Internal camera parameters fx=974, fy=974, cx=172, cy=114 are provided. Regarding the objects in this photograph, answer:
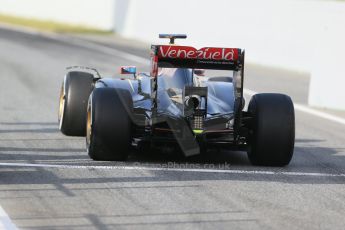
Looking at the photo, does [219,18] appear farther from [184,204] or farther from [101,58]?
[184,204]

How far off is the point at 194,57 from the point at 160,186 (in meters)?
2.12

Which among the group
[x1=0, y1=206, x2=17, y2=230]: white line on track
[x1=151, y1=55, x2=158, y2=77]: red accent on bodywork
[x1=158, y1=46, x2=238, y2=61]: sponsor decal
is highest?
[x1=158, y1=46, x2=238, y2=61]: sponsor decal

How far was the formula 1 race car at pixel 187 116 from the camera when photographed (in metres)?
11.1

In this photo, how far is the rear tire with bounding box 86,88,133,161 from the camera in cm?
1103

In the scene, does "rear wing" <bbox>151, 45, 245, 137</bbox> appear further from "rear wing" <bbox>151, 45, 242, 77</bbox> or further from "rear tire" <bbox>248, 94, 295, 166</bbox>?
"rear tire" <bbox>248, 94, 295, 166</bbox>

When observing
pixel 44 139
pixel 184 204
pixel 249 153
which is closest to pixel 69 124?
pixel 44 139

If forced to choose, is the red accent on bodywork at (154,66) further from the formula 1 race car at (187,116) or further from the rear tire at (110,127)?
the rear tire at (110,127)

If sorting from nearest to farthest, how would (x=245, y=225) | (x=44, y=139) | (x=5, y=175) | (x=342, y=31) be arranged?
(x=245, y=225), (x=5, y=175), (x=44, y=139), (x=342, y=31)

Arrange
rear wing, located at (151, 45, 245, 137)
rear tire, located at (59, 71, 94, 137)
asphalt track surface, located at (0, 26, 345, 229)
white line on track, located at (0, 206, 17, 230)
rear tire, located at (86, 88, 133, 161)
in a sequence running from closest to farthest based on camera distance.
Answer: white line on track, located at (0, 206, 17, 230) < asphalt track surface, located at (0, 26, 345, 229) < rear tire, located at (86, 88, 133, 161) < rear wing, located at (151, 45, 245, 137) < rear tire, located at (59, 71, 94, 137)

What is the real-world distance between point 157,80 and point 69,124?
6.68ft

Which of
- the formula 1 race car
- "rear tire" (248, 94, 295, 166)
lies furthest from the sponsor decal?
"rear tire" (248, 94, 295, 166)

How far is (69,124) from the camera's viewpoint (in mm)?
13281

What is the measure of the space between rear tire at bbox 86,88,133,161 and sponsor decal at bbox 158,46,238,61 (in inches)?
28.9

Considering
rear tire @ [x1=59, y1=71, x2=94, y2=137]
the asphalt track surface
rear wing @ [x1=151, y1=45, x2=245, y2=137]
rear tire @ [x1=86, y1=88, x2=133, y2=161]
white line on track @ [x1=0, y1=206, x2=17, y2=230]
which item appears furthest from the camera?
rear tire @ [x1=59, y1=71, x2=94, y2=137]
